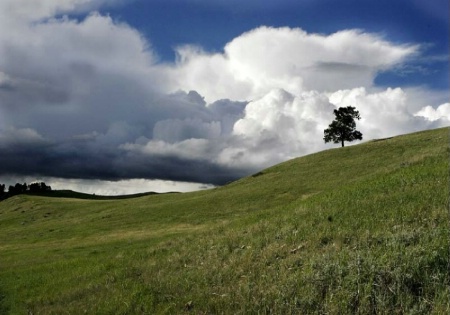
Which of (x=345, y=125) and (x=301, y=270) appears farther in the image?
(x=345, y=125)

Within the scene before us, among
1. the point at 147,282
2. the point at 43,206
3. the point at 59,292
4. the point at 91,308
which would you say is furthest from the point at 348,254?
the point at 43,206

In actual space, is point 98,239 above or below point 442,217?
below

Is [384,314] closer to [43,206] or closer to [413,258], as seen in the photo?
[413,258]

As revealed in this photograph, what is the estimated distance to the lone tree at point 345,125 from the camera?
358ft

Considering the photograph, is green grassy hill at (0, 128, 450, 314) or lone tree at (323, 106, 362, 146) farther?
lone tree at (323, 106, 362, 146)

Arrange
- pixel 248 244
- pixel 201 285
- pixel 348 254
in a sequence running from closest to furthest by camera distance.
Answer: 1. pixel 348 254
2. pixel 201 285
3. pixel 248 244

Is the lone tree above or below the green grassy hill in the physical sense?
above

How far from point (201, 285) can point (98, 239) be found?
1660 inches

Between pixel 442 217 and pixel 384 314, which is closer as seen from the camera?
pixel 384 314

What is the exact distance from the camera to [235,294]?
1291 centimetres

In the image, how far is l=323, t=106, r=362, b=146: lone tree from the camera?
109m

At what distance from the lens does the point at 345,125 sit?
109562 millimetres

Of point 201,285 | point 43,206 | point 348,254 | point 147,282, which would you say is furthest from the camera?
point 43,206

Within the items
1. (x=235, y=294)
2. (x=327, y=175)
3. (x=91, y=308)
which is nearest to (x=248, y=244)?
(x=235, y=294)
